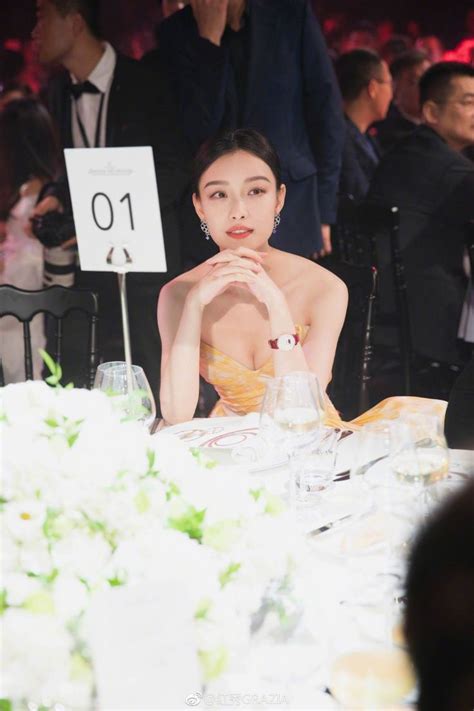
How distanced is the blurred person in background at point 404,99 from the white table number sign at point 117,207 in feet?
13.7

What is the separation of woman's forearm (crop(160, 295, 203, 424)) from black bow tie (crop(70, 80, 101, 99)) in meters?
1.34

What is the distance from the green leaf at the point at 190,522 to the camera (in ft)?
3.65

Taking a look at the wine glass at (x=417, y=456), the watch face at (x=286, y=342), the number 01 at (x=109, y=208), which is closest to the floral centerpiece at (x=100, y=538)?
the wine glass at (x=417, y=456)

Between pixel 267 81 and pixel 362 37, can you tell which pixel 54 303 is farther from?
pixel 362 37

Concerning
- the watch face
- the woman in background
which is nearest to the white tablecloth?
the watch face

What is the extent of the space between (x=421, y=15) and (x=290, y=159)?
445 centimetres

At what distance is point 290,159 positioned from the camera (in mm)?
3309

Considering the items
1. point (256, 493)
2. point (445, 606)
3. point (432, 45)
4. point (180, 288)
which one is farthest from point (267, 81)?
point (432, 45)

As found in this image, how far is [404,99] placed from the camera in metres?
6.35

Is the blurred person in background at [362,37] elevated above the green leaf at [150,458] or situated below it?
above

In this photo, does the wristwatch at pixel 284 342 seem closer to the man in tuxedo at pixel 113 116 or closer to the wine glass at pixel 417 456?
the man in tuxedo at pixel 113 116

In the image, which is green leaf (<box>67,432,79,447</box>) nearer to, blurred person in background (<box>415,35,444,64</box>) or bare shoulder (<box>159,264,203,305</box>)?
bare shoulder (<box>159,264,203,305</box>)

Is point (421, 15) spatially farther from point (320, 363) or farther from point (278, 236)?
point (320, 363)

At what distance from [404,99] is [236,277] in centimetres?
417
